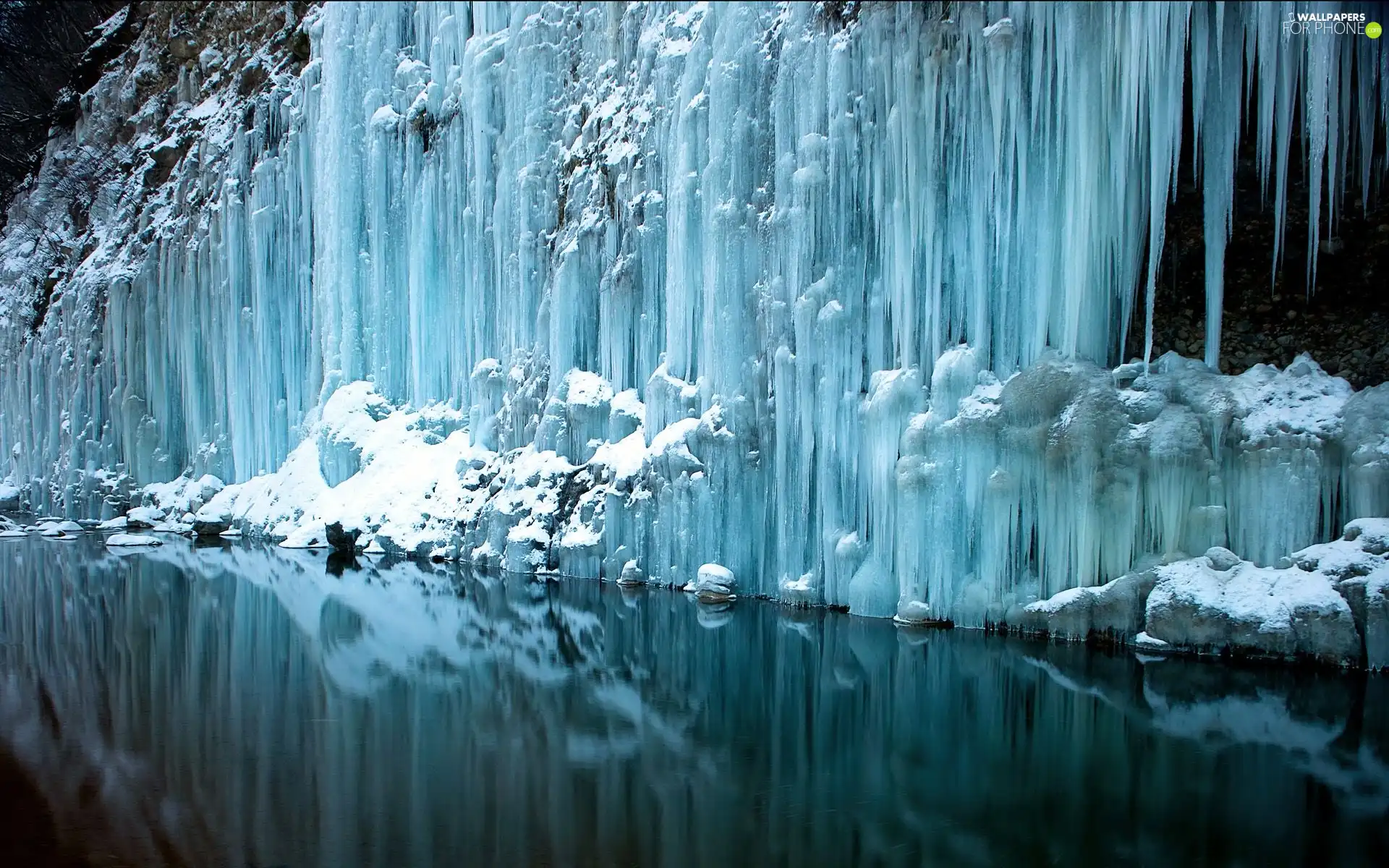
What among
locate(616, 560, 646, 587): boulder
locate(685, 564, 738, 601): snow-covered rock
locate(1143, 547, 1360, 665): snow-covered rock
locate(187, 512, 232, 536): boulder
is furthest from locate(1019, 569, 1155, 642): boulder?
locate(187, 512, 232, 536): boulder

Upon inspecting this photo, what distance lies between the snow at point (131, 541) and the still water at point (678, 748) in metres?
12.3

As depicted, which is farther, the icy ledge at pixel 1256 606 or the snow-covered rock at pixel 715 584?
the snow-covered rock at pixel 715 584

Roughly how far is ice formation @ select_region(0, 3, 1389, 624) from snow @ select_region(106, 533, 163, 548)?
75.0 inches

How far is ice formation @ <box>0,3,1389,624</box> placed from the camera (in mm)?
10539

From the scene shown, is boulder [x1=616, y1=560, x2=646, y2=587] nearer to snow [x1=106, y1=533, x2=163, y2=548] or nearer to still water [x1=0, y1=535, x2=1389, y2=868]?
still water [x1=0, y1=535, x2=1389, y2=868]

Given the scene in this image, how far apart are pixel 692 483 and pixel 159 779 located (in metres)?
8.80

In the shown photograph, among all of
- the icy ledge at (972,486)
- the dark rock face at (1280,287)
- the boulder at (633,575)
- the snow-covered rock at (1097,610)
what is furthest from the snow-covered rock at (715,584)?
the dark rock face at (1280,287)

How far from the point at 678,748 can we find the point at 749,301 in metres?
8.25

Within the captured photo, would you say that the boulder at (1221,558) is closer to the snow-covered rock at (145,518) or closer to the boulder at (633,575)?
the boulder at (633,575)

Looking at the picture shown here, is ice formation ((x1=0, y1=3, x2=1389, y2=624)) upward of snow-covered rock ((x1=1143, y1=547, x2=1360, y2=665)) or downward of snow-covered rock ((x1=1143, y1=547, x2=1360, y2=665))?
upward

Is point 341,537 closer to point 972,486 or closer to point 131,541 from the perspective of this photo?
point 131,541

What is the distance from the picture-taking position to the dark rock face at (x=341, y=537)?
2239cm

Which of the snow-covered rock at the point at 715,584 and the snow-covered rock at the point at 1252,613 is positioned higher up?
the snow-covered rock at the point at 1252,613

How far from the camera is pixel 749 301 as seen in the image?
15.0m
